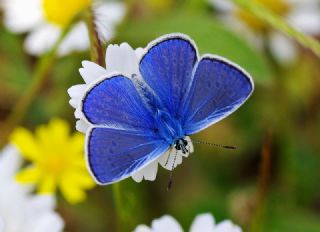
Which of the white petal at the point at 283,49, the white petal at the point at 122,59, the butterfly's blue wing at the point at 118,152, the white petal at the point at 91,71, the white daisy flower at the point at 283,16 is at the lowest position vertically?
the butterfly's blue wing at the point at 118,152

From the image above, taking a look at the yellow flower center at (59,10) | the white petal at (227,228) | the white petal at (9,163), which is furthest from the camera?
the yellow flower center at (59,10)

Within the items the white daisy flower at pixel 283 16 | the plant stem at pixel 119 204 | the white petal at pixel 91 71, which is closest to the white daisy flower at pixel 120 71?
the white petal at pixel 91 71

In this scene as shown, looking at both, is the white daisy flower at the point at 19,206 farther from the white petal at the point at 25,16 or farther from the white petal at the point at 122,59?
the white petal at the point at 25,16

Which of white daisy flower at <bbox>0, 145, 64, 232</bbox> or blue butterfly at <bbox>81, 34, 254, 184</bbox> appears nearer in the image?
blue butterfly at <bbox>81, 34, 254, 184</bbox>

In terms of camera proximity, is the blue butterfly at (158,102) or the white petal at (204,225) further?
the white petal at (204,225)

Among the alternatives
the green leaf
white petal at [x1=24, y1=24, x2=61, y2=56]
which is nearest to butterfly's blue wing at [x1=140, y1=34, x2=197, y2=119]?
the green leaf

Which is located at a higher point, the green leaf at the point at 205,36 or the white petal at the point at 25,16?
the white petal at the point at 25,16

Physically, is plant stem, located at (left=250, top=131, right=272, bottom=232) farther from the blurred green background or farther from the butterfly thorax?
the blurred green background

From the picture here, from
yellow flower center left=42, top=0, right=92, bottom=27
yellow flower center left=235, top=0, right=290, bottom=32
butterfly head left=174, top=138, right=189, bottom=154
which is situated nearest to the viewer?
butterfly head left=174, top=138, right=189, bottom=154

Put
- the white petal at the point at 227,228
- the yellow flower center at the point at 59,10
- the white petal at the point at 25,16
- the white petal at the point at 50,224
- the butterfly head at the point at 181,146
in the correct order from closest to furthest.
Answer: the butterfly head at the point at 181,146 < the white petal at the point at 227,228 < the white petal at the point at 50,224 < the yellow flower center at the point at 59,10 < the white petal at the point at 25,16
